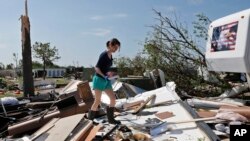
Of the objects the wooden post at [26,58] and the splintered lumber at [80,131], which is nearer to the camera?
the splintered lumber at [80,131]

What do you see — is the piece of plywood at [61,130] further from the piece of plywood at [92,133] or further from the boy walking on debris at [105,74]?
the boy walking on debris at [105,74]

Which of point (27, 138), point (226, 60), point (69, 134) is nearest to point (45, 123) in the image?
point (27, 138)

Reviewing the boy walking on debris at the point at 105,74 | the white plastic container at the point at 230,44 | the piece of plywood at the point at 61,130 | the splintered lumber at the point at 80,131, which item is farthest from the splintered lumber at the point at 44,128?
the white plastic container at the point at 230,44

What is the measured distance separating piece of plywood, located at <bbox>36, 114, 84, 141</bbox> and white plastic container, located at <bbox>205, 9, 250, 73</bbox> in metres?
3.20

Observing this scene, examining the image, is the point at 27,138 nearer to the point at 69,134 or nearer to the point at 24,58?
the point at 69,134

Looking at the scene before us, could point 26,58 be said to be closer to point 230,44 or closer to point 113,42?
point 113,42

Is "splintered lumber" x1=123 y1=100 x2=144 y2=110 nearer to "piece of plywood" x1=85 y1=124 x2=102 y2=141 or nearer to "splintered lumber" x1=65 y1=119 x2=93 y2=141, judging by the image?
"splintered lumber" x1=65 y1=119 x2=93 y2=141

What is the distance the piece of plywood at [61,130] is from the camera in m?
6.11

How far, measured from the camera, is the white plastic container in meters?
7.20

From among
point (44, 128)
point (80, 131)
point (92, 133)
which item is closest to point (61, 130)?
point (80, 131)

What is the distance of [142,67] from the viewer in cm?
1342

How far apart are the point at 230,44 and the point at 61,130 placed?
381 cm

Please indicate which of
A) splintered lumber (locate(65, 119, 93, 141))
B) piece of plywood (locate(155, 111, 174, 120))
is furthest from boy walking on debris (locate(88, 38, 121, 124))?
piece of plywood (locate(155, 111, 174, 120))

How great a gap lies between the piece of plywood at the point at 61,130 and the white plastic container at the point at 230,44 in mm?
3204
